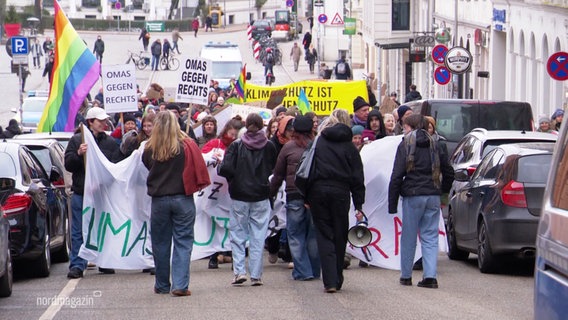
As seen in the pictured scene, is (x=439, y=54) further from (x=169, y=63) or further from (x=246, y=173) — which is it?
(x=169, y=63)

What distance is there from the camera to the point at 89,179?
14.2 metres

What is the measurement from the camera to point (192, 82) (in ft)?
62.3

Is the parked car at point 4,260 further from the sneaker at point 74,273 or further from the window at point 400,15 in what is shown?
the window at point 400,15

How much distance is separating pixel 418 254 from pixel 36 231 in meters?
3.93

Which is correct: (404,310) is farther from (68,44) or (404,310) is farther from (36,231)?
(68,44)

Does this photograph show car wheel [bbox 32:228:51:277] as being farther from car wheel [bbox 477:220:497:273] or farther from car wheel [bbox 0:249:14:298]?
car wheel [bbox 477:220:497:273]

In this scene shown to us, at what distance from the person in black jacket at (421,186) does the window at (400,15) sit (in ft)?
167

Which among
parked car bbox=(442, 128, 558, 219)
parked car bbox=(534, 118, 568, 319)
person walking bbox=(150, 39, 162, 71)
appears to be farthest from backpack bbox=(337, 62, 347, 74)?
parked car bbox=(534, 118, 568, 319)

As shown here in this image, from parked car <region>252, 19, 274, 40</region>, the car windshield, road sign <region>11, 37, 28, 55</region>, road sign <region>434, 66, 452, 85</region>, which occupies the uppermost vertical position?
parked car <region>252, 19, 274, 40</region>

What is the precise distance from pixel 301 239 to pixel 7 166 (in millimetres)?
3170

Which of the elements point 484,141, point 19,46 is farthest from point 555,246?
point 19,46

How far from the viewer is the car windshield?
14281 mm

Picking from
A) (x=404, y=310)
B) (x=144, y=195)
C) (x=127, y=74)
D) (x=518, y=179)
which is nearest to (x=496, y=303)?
(x=404, y=310)

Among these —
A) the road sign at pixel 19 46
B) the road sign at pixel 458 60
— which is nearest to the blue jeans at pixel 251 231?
the road sign at pixel 458 60
